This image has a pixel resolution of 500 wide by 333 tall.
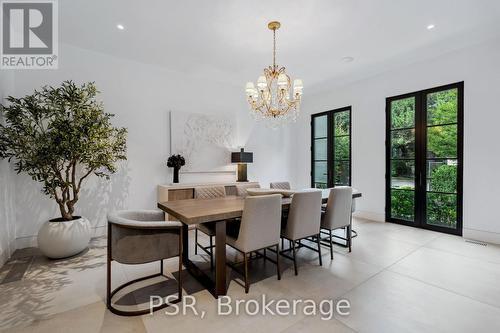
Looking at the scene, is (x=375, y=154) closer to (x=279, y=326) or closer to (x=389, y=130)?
(x=389, y=130)

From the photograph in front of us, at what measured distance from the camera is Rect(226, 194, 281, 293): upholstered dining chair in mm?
2309

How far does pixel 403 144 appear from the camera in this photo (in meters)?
4.68

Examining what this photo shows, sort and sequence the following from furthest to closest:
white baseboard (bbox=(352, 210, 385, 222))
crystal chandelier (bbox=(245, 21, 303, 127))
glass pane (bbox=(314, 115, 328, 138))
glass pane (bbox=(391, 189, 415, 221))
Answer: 1. glass pane (bbox=(314, 115, 328, 138))
2. white baseboard (bbox=(352, 210, 385, 222))
3. glass pane (bbox=(391, 189, 415, 221))
4. crystal chandelier (bbox=(245, 21, 303, 127))

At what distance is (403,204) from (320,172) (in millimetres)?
2080

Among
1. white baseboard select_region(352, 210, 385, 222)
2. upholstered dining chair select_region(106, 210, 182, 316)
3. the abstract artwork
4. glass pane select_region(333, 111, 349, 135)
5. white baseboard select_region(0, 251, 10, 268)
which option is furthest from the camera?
glass pane select_region(333, 111, 349, 135)

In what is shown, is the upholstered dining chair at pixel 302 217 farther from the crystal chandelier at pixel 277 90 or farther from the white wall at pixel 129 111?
the white wall at pixel 129 111

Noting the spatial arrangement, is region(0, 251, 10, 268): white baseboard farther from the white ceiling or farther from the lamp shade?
the lamp shade

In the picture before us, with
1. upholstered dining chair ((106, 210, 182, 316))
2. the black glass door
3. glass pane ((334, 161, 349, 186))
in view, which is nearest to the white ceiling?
the black glass door

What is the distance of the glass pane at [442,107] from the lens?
13.3ft

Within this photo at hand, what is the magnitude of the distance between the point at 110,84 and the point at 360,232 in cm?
519

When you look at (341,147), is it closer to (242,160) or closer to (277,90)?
(242,160)

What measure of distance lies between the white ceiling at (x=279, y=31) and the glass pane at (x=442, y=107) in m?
0.74

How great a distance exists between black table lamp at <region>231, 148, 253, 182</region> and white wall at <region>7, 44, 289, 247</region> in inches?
28.0

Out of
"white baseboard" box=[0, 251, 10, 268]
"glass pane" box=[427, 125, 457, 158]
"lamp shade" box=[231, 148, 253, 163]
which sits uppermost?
"glass pane" box=[427, 125, 457, 158]
